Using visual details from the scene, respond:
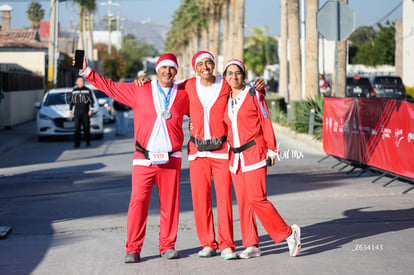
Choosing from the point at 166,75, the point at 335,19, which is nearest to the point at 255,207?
the point at 166,75

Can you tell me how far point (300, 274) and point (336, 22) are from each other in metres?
12.4

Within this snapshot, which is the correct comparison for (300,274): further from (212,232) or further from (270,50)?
(270,50)

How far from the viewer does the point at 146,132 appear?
7543 mm

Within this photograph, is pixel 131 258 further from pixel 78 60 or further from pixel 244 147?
pixel 78 60

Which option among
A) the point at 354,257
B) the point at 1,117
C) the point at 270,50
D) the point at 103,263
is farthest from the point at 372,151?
the point at 270,50

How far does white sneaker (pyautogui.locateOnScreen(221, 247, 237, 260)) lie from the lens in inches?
294

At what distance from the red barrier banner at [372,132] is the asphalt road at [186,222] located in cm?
39

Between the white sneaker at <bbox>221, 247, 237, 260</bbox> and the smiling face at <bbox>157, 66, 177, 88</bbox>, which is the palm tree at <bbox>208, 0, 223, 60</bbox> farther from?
the white sneaker at <bbox>221, 247, 237, 260</bbox>

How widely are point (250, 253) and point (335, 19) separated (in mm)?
11763

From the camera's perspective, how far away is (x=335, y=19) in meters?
18.4

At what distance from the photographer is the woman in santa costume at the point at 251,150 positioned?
7492 mm

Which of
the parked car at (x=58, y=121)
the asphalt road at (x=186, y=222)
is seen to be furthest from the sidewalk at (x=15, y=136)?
the asphalt road at (x=186, y=222)

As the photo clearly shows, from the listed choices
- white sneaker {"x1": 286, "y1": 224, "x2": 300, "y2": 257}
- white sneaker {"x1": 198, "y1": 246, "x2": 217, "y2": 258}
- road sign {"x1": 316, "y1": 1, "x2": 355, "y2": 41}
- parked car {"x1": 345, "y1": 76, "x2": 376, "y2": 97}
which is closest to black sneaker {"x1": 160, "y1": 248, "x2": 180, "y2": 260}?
white sneaker {"x1": 198, "y1": 246, "x2": 217, "y2": 258}

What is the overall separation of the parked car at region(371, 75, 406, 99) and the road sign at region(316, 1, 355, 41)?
2327 cm
